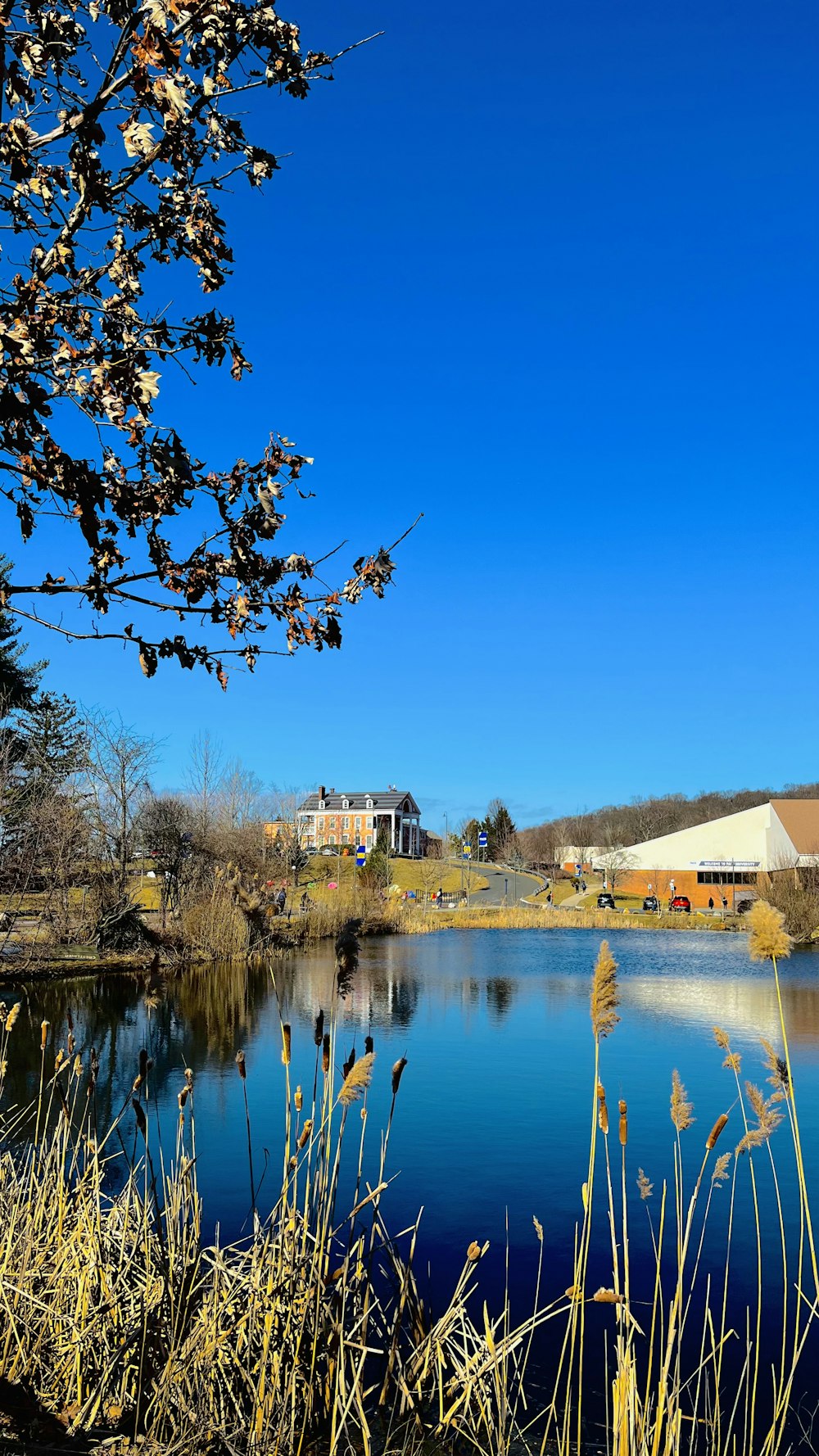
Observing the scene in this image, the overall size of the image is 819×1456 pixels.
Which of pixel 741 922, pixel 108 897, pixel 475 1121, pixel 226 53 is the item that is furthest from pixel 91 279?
pixel 741 922

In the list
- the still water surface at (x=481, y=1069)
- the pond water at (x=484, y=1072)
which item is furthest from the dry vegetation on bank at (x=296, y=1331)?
the pond water at (x=484, y=1072)

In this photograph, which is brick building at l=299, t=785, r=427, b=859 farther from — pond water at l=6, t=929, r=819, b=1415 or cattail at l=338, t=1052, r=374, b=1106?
cattail at l=338, t=1052, r=374, b=1106

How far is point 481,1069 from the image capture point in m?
13.9

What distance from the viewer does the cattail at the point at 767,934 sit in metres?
3.08

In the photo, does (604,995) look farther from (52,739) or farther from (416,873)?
(416,873)

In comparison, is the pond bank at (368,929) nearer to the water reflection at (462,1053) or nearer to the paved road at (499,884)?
the water reflection at (462,1053)

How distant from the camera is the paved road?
55.5 metres

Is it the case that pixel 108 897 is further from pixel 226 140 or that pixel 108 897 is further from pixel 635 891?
pixel 635 891

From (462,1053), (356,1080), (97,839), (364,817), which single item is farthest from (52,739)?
(364,817)

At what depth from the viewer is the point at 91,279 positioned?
310 centimetres

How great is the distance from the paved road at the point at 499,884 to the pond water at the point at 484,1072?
2788 cm

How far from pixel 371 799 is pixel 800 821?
53.2 m

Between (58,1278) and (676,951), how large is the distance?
2926cm

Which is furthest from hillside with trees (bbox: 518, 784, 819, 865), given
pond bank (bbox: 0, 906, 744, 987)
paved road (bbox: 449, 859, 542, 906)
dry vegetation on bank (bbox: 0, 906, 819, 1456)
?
dry vegetation on bank (bbox: 0, 906, 819, 1456)
